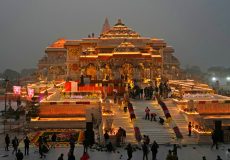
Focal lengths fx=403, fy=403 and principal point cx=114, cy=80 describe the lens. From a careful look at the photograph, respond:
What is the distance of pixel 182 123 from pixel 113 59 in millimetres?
15256

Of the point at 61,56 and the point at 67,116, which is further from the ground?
the point at 61,56

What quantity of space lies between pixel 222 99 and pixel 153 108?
5.46m

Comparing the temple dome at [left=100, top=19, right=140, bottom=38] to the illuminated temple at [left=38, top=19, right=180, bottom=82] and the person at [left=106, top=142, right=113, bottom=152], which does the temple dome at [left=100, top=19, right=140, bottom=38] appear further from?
the person at [left=106, top=142, right=113, bottom=152]

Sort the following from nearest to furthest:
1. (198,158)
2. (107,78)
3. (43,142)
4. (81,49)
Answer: (198,158), (43,142), (107,78), (81,49)

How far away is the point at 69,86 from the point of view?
29.5m

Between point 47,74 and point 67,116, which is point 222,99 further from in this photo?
point 47,74

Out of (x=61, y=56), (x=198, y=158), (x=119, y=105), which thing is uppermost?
(x=61, y=56)

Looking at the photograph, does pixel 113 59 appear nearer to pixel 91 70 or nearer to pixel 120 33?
pixel 91 70

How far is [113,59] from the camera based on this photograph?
120 ft

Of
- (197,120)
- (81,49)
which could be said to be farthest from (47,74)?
(197,120)

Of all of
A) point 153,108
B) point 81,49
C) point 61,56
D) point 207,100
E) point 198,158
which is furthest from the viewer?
point 61,56

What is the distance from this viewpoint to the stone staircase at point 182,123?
19641 millimetres

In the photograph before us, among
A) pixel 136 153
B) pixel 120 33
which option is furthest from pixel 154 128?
pixel 120 33

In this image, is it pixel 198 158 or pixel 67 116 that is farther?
pixel 67 116
